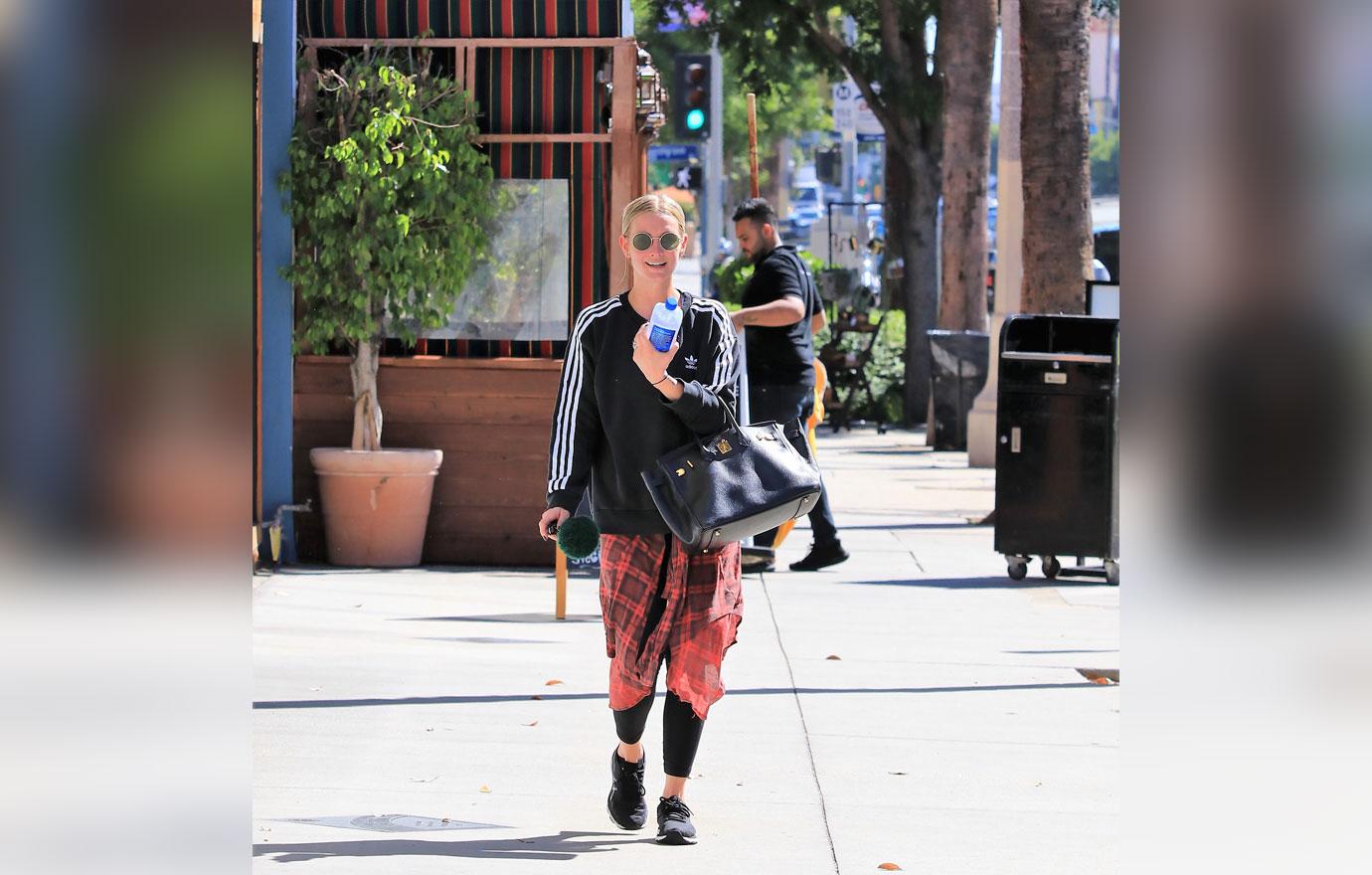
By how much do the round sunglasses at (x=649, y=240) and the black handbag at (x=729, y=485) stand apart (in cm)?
48

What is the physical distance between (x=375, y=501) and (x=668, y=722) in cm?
541

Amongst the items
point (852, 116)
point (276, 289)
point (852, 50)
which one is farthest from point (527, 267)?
point (852, 116)

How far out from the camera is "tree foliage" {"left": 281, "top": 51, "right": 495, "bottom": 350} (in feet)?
32.8

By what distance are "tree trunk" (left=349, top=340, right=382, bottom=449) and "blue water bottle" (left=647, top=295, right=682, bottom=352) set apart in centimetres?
570

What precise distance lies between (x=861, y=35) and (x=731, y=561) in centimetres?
2105

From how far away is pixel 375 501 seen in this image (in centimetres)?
1031

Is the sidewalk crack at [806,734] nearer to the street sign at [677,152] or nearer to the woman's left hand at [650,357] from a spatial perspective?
the woman's left hand at [650,357]

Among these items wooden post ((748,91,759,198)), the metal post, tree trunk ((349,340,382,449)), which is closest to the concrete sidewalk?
tree trunk ((349,340,382,449))

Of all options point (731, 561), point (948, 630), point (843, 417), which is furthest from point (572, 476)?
point (843, 417)

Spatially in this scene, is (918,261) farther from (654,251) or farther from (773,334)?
(654,251)

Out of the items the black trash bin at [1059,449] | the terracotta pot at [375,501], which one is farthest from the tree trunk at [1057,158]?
the terracotta pot at [375,501]

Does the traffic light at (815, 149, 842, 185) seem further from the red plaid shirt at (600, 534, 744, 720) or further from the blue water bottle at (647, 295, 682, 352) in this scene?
the blue water bottle at (647, 295, 682, 352)
